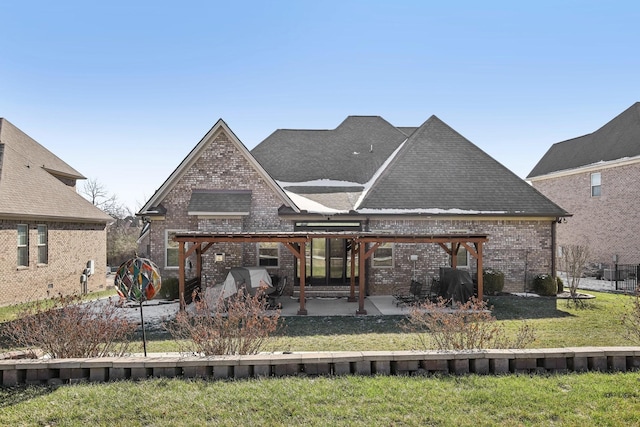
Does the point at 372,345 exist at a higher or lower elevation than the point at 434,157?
lower

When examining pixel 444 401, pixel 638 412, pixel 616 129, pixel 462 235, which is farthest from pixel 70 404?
pixel 616 129

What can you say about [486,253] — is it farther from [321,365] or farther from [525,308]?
[321,365]

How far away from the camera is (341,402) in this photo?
16.5 feet

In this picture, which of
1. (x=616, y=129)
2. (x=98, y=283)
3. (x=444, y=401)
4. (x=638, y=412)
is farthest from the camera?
(x=616, y=129)

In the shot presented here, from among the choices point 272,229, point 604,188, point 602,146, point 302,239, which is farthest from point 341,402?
point 602,146

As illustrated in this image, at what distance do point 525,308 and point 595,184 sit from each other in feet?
55.6

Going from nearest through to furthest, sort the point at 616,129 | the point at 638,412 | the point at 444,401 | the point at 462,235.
A: the point at 638,412, the point at 444,401, the point at 462,235, the point at 616,129

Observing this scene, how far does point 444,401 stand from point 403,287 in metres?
11.3

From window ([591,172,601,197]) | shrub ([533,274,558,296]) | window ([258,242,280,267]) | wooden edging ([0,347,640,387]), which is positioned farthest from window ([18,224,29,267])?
window ([591,172,601,197])

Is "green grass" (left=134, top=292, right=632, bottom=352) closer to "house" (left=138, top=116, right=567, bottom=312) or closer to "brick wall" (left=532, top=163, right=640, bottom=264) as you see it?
"house" (left=138, top=116, right=567, bottom=312)

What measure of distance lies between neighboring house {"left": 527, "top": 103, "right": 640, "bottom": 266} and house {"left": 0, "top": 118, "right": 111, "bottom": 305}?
29.6 metres

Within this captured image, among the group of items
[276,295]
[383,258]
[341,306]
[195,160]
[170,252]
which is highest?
[195,160]

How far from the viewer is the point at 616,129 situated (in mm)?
25594

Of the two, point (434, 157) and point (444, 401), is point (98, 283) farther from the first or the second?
point (444, 401)
